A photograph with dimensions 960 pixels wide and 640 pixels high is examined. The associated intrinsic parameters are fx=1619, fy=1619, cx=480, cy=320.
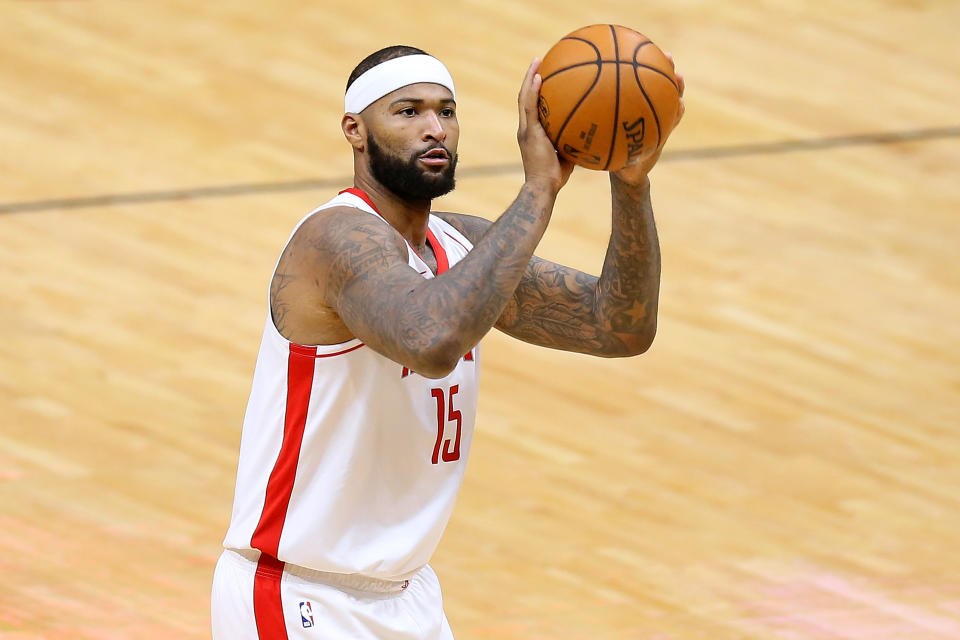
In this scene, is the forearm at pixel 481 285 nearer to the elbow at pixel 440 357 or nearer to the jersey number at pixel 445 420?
the elbow at pixel 440 357

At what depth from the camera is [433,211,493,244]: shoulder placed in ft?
14.6

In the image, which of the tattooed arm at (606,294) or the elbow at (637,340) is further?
the elbow at (637,340)

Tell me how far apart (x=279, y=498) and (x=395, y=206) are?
2.53ft

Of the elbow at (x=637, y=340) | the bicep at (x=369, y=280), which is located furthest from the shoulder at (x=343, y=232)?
the elbow at (x=637, y=340)

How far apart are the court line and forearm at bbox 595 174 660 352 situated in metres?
4.71

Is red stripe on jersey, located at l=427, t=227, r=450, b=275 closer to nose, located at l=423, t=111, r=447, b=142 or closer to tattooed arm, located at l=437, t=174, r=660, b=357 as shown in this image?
tattooed arm, located at l=437, t=174, r=660, b=357

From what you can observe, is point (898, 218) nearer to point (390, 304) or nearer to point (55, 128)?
point (55, 128)

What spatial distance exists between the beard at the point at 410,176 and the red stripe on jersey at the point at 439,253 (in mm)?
197

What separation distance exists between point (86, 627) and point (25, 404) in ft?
5.42

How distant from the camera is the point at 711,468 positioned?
6820 millimetres

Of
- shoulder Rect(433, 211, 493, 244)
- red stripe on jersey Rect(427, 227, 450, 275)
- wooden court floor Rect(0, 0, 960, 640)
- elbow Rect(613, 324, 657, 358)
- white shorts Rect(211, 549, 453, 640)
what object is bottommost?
wooden court floor Rect(0, 0, 960, 640)

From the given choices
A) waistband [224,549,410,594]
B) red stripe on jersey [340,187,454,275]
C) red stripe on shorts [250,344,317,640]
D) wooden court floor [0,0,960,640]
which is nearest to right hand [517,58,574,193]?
red stripe on jersey [340,187,454,275]

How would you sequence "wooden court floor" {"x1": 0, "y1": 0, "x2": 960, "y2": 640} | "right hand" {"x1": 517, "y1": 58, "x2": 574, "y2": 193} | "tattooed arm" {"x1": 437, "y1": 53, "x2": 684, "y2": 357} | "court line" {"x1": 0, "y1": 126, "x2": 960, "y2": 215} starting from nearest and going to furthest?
"right hand" {"x1": 517, "y1": 58, "x2": 574, "y2": 193}
"tattooed arm" {"x1": 437, "y1": 53, "x2": 684, "y2": 357}
"wooden court floor" {"x1": 0, "y1": 0, "x2": 960, "y2": 640}
"court line" {"x1": 0, "y1": 126, "x2": 960, "y2": 215}

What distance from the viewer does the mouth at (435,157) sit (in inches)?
154
